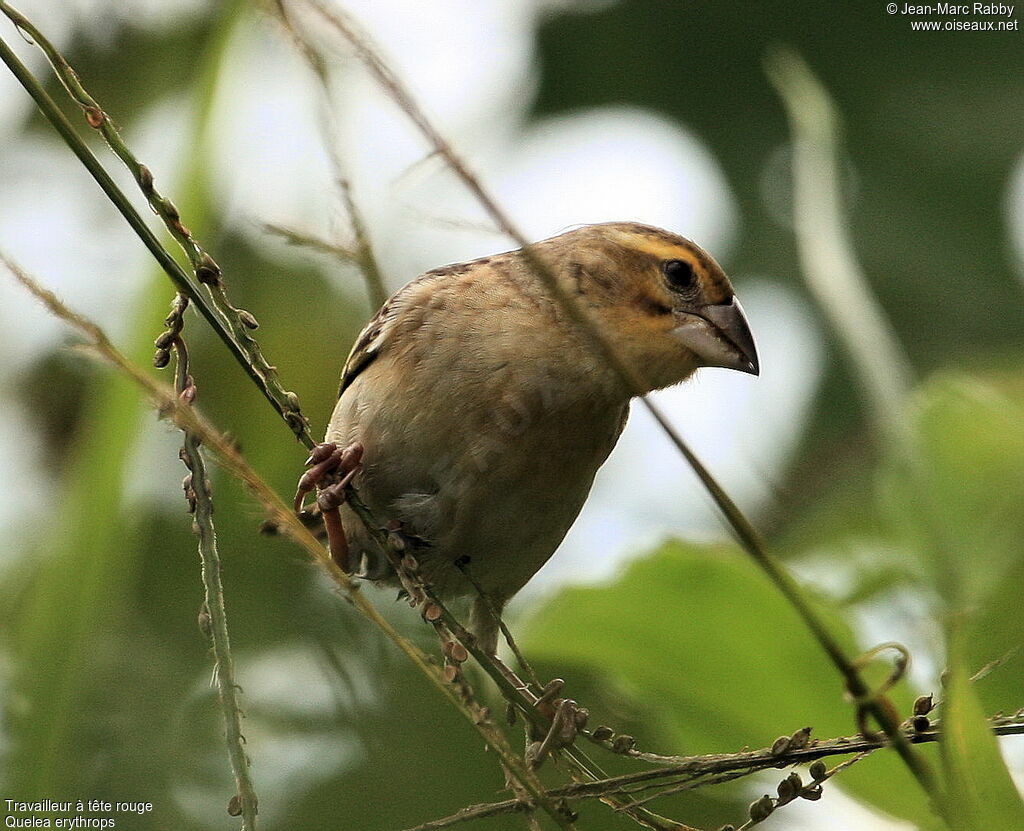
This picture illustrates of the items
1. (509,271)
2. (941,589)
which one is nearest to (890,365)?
(941,589)

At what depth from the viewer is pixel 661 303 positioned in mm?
3635

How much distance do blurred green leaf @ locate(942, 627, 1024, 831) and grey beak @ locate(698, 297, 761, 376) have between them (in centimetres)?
225

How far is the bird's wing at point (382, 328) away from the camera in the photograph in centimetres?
379

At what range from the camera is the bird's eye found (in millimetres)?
3670

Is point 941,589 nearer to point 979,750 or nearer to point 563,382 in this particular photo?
point 979,750

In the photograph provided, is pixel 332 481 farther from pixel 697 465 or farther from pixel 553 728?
pixel 697 465

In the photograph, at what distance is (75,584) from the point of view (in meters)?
2.12

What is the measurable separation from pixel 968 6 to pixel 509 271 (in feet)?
9.57

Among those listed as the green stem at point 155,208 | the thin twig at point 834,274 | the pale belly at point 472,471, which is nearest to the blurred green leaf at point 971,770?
the thin twig at point 834,274

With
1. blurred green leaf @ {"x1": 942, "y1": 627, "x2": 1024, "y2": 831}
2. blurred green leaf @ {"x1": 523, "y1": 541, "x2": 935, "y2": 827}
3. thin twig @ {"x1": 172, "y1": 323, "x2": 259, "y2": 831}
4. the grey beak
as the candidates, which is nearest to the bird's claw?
blurred green leaf @ {"x1": 523, "y1": 541, "x2": 935, "y2": 827}

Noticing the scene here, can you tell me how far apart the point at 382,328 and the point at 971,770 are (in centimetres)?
274

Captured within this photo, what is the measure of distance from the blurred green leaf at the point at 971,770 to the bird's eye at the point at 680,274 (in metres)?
2.45

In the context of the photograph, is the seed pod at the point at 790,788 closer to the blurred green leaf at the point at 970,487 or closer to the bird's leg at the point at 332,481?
the blurred green leaf at the point at 970,487

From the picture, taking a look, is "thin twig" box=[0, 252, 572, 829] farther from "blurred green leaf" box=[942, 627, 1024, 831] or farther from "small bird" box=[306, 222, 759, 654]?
"small bird" box=[306, 222, 759, 654]
